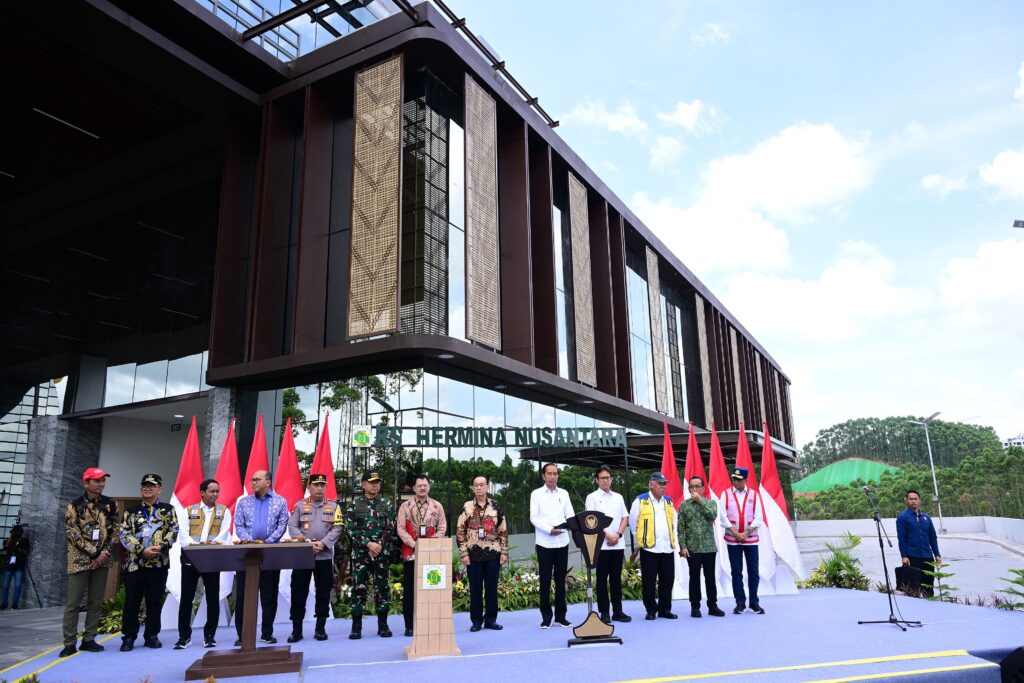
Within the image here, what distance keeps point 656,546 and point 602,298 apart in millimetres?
11695

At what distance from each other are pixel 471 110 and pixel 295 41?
439 cm

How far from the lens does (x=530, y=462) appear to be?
50.0 feet

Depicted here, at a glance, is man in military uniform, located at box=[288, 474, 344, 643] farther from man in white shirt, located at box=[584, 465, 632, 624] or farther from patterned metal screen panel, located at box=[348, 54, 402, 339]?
patterned metal screen panel, located at box=[348, 54, 402, 339]

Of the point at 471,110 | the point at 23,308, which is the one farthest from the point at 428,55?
the point at 23,308

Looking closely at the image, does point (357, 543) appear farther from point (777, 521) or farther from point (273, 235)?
point (273, 235)

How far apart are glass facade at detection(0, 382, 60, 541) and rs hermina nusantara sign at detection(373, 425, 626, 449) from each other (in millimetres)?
9857

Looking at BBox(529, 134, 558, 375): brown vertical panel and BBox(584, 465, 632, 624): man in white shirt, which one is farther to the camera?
BBox(529, 134, 558, 375): brown vertical panel

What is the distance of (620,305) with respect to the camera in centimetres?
2156

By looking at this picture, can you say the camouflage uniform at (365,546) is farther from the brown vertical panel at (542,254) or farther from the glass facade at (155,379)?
the brown vertical panel at (542,254)

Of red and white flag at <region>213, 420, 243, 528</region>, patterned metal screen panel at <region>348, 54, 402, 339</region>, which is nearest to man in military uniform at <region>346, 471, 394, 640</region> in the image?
red and white flag at <region>213, 420, 243, 528</region>

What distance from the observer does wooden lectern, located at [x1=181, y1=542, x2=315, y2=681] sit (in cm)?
624

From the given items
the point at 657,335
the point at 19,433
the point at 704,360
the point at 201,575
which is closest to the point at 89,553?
the point at 201,575

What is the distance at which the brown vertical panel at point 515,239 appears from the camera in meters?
15.2

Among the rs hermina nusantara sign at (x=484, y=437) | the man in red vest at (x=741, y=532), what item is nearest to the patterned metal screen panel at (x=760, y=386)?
the rs hermina nusantara sign at (x=484, y=437)
